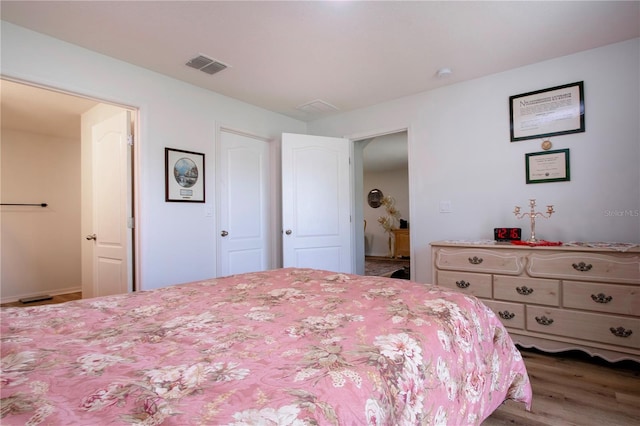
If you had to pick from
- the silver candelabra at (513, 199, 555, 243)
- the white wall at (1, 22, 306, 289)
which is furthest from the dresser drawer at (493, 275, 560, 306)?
the white wall at (1, 22, 306, 289)

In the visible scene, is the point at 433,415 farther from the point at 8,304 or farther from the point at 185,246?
the point at 8,304

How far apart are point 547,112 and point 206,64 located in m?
3.01

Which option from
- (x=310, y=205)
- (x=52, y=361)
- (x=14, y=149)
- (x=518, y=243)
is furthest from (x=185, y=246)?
(x=14, y=149)

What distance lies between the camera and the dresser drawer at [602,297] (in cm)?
200

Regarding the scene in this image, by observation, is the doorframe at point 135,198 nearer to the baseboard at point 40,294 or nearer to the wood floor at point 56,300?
the wood floor at point 56,300

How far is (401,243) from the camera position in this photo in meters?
7.73

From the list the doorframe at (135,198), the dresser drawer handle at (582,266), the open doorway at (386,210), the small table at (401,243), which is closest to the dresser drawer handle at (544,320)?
the dresser drawer handle at (582,266)

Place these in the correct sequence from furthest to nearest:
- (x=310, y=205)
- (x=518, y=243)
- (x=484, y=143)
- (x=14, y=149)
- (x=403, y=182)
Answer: (x=403, y=182), (x=14, y=149), (x=310, y=205), (x=484, y=143), (x=518, y=243)

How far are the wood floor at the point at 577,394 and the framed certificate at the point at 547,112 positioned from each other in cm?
182

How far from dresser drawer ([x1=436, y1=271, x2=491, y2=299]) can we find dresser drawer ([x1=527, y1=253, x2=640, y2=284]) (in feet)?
1.07

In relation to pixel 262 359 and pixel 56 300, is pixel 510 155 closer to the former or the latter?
pixel 262 359

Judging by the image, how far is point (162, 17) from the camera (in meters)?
2.05

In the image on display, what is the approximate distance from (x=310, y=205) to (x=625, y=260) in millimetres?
2775

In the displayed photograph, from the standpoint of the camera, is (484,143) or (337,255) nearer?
(484,143)
